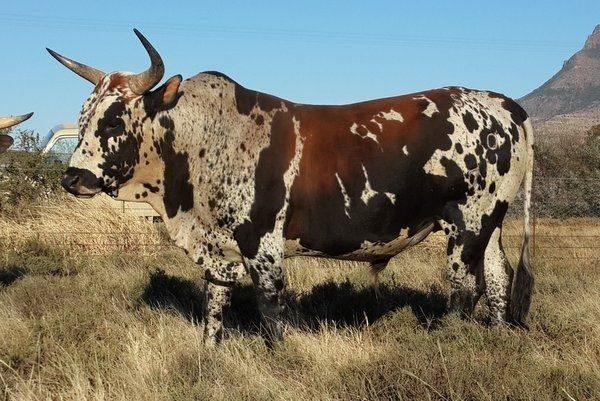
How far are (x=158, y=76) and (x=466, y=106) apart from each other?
2444 millimetres

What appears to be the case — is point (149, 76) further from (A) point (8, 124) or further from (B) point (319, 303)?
(B) point (319, 303)

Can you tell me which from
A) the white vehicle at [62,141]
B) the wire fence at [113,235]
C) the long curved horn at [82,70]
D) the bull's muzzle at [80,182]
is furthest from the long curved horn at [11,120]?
the white vehicle at [62,141]

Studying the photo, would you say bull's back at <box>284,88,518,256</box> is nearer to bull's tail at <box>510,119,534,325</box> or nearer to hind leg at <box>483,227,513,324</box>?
Answer: bull's tail at <box>510,119,534,325</box>

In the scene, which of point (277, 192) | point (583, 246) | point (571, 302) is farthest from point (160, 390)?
→ point (583, 246)

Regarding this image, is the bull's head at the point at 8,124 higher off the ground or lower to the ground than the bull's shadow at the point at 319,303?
higher

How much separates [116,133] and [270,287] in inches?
65.8

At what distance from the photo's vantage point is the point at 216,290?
6.36 metres

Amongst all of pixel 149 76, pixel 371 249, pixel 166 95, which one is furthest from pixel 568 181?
pixel 149 76

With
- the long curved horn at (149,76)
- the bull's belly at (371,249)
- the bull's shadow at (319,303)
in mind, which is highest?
the long curved horn at (149,76)

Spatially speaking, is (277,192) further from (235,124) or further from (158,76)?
(158,76)

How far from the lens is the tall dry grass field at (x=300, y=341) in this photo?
4875 millimetres

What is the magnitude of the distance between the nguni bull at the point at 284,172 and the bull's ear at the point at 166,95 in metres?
0.01

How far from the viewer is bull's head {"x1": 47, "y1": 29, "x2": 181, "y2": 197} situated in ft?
19.7

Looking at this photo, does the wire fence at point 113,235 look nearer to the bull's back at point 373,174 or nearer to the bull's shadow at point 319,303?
the bull's shadow at point 319,303
